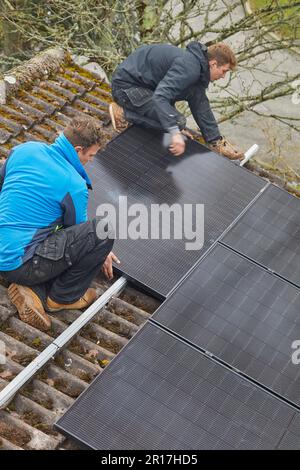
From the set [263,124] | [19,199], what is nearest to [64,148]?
[19,199]

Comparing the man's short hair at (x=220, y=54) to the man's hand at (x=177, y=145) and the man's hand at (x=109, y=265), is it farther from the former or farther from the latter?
the man's hand at (x=109, y=265)

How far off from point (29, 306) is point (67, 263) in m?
0.50

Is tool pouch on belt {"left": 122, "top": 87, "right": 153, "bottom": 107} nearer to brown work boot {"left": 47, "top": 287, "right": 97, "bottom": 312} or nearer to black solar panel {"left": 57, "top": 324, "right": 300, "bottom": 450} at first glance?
brown work boot {"left": 47, "top": 287, "right": 97, "bottom": 312}

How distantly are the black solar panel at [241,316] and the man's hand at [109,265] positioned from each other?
2.37 feet

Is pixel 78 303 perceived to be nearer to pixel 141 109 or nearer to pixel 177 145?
pixel 177 145

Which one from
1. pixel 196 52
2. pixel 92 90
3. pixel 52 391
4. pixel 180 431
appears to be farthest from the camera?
pixel 92 90

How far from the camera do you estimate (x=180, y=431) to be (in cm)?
490

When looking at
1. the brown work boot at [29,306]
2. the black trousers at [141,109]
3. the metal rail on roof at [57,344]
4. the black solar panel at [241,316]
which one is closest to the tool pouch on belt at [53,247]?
the brown work boot at [29,306]

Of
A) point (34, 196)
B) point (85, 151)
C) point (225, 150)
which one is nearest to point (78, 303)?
point (34, 196)

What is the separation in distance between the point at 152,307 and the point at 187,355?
1020 millimetres

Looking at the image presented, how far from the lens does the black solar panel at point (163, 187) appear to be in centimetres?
650

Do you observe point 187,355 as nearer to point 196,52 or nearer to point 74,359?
point 74,359

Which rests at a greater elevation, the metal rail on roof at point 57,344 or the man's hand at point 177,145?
the man's hand at point 177,145

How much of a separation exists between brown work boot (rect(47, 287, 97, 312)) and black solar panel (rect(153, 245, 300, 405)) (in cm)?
77
